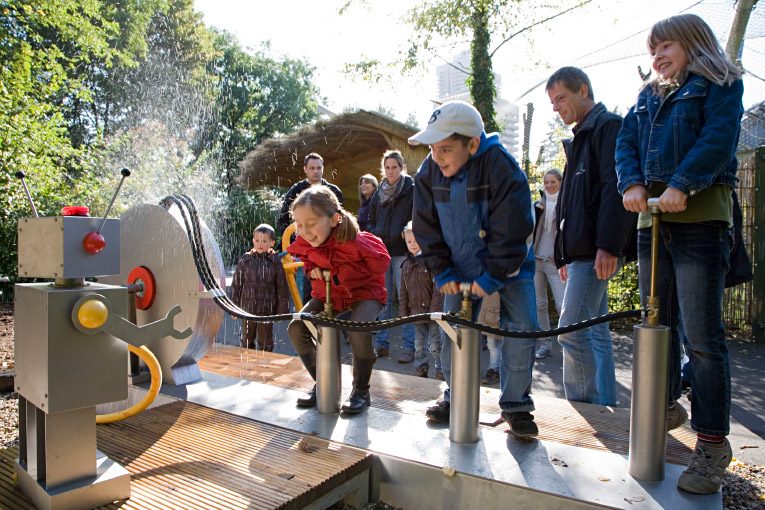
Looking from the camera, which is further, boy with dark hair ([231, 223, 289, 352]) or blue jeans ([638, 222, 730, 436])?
boy with dark hair ([231, 223, 289, 352])

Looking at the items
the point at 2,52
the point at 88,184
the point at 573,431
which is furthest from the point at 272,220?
the point at 573,431

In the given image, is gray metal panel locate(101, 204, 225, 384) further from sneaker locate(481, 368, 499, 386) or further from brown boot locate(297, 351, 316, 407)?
sneaker locate(481, 368, 499, 386)

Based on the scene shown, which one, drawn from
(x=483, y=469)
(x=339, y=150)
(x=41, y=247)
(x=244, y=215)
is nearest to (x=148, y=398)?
(x=41, y=247)

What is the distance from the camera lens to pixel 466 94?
48.2 ft

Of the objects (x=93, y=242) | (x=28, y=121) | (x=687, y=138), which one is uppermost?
(x=28, y=121)

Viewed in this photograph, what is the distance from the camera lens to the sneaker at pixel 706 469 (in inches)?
84.4

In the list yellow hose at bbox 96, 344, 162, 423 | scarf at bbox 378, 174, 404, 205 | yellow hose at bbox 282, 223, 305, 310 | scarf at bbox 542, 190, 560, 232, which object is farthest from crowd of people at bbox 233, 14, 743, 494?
scarf at bbox 378, 174, 404, 205

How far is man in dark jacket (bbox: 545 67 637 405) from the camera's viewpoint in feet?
9.64

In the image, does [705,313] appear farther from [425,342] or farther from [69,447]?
[425,342]

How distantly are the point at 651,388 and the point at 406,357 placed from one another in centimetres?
364

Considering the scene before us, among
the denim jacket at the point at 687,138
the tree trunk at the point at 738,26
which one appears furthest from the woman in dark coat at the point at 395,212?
the tree trunk at the point at 738,26

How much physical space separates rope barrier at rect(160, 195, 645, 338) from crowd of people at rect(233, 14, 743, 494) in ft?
0.65

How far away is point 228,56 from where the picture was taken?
119ft

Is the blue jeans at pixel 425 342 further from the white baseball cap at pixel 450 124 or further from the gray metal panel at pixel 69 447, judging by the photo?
the gray metal panel at pixel 69 447
